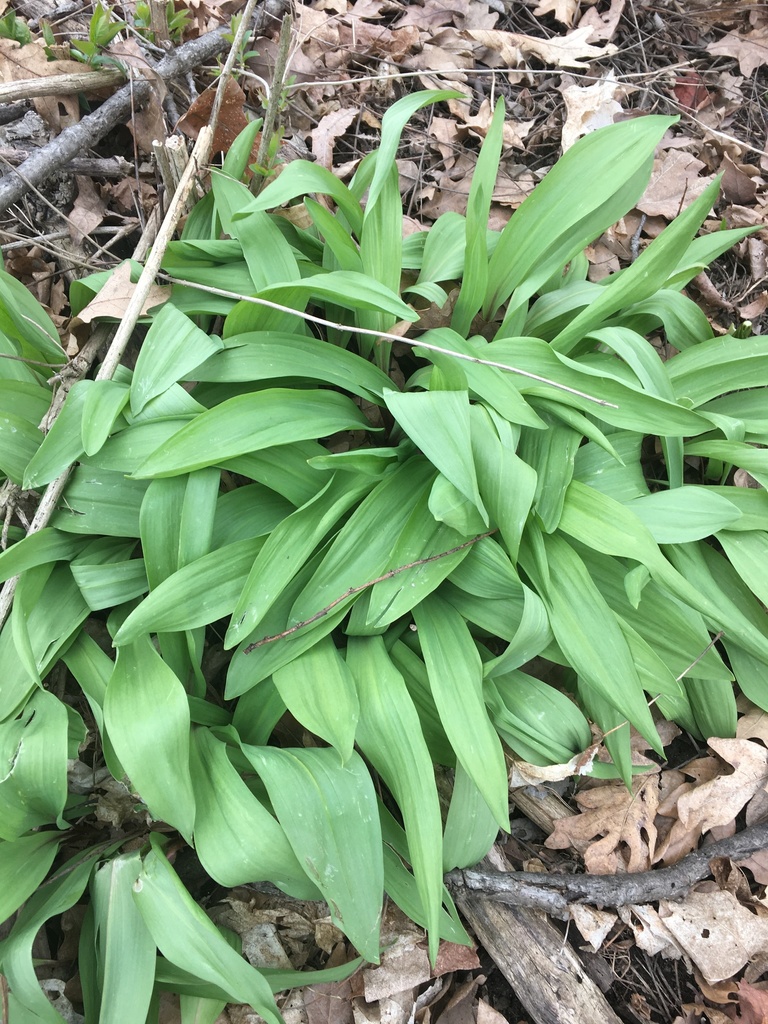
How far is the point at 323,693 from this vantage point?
117 centimetres

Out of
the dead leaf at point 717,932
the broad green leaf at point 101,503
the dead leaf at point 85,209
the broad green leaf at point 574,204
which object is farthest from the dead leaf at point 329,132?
the dead leaf at point 717,932

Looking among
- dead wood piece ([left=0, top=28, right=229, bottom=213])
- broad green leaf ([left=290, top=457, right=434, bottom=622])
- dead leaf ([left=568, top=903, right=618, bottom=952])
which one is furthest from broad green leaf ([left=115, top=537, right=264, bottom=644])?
dead wood piece ([left=0, top=28, right=229, bottom=213])

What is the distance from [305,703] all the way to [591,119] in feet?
6.97

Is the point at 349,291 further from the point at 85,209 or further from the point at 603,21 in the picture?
the point at 603,21

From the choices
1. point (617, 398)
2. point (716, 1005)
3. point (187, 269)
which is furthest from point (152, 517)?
point (716, 1005)

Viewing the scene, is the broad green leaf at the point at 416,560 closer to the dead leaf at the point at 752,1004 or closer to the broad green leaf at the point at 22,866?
the broad green leaf at the point at 22,866

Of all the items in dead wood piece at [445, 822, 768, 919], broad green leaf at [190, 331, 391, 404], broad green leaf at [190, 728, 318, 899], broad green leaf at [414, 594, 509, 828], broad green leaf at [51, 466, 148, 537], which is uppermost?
broad green leaf at [190, 331, 391, 404]

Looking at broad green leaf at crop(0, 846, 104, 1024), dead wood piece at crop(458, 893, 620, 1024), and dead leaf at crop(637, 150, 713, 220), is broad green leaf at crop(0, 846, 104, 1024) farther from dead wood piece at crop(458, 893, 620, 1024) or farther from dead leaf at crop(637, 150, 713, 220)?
dead leaf at crop(637, 150, 713, 220)

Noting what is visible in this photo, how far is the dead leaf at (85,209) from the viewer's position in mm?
1739

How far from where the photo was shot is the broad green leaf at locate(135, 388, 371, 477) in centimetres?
112

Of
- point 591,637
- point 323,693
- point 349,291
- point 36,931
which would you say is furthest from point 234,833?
point 349,291

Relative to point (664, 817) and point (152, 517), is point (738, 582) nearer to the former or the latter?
point (664, 817)

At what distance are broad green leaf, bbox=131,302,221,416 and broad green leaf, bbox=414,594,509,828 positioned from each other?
681 millimetres

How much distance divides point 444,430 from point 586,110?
1.65 metres
